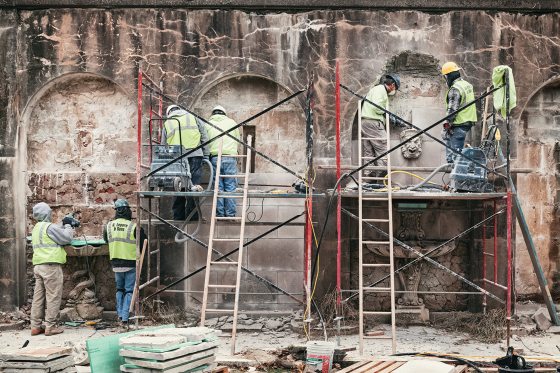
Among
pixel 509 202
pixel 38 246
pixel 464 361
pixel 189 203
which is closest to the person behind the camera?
pixel 464 361

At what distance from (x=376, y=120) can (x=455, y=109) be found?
1221 millimetres

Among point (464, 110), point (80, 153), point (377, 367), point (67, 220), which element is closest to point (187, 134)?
point (67, 220)

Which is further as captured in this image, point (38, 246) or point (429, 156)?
point (429, 156)

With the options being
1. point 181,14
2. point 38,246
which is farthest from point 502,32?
point 38,246

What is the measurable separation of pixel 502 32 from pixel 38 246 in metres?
8.24

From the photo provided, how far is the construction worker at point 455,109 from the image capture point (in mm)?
10039

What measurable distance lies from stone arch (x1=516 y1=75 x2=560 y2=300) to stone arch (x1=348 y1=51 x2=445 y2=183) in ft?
4.71

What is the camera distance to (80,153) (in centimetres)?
1156

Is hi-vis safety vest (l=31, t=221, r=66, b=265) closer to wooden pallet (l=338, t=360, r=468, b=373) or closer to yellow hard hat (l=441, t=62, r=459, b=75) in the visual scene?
wooden pallet (l=338, t=360, r=468, b=373)

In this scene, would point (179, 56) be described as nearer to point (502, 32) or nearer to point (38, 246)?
point (38, 246)

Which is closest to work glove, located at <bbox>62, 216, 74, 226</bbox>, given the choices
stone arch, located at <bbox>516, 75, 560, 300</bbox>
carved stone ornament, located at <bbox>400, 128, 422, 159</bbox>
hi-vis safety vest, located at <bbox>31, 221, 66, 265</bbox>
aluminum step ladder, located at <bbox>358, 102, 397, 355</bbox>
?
hi-vis safety vest, located at <bbox>31, 221, 66, 265</bbox>

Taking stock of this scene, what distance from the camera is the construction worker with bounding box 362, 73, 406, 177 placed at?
10430 mm

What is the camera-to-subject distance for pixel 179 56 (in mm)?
11188

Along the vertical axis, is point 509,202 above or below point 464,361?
above
